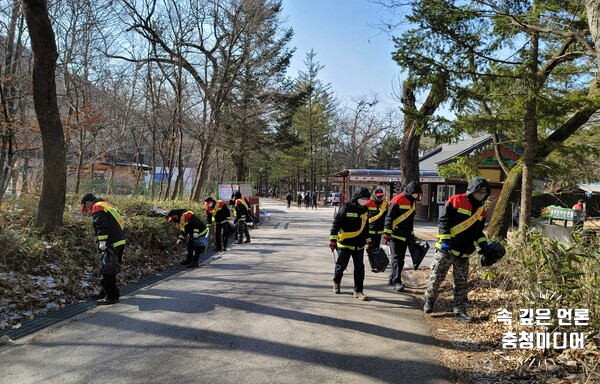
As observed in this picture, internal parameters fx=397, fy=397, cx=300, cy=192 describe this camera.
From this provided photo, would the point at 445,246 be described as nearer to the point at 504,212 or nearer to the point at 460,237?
the point at 460,237

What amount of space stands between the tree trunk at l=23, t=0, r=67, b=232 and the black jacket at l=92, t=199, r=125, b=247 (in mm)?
1884

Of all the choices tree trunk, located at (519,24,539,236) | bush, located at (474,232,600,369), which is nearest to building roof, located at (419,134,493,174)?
tree trunk, located at (519,24,539,236)

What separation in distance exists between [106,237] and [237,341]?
114 inches

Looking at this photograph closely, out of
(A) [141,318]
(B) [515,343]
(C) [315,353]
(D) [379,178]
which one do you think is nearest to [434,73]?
(B) [515,343]

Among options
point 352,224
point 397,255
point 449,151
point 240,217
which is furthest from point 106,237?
point 449,151

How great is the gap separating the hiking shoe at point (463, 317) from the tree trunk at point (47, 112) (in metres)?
7.11

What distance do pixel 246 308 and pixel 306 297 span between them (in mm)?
1111

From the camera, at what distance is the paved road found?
3.68 m

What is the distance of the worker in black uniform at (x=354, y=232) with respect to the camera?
6359 mm

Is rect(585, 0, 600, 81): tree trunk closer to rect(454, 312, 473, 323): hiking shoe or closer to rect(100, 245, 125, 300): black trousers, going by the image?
rect(454, 312, 473, 323): hiking shoe

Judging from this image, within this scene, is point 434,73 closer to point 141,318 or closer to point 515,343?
point 515,343

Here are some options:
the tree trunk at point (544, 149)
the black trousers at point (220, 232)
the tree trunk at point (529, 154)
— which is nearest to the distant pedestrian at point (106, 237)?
the black trousers at point (220, 232)

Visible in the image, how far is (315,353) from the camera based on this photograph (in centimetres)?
418

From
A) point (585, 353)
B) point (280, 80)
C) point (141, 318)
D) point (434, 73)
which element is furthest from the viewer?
point (280, 80)
